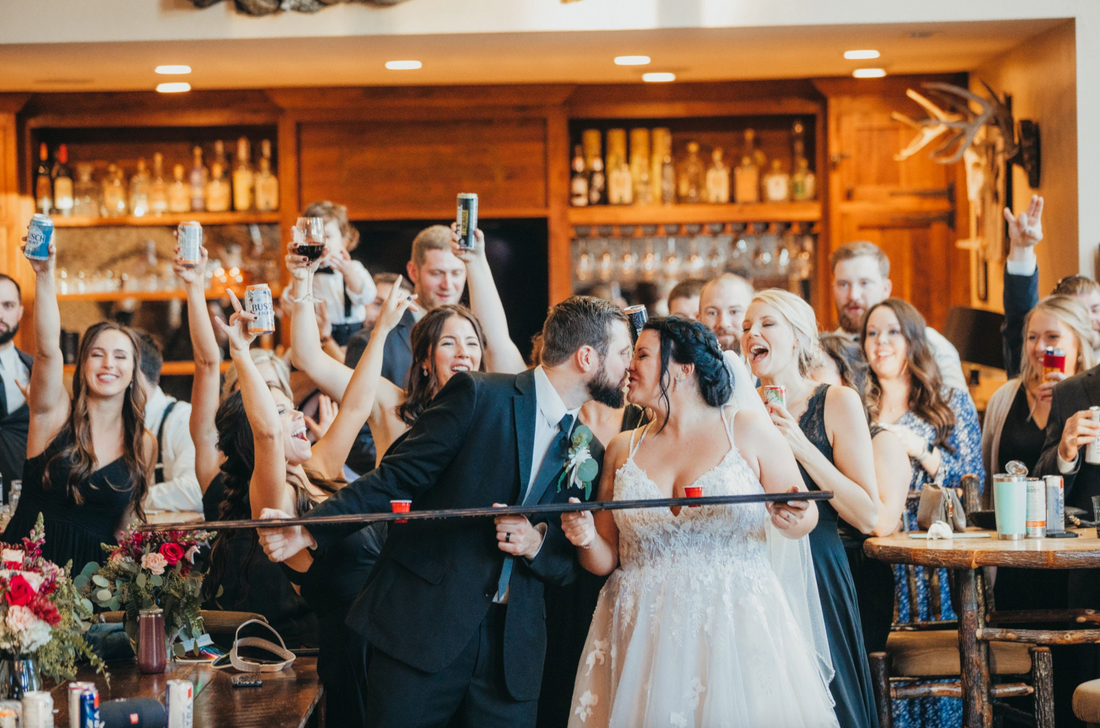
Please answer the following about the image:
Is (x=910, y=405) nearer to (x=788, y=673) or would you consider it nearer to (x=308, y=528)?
(x=788, y=673)

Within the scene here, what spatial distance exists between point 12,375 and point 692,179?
381 centimetres

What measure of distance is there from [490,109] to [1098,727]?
4.67 meters

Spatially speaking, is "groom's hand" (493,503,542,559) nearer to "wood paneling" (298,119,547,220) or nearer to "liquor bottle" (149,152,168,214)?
"wood paneling" (298,119,547,220)

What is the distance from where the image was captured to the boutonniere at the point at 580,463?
267 centimetres

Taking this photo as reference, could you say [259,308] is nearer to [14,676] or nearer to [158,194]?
[14,676]

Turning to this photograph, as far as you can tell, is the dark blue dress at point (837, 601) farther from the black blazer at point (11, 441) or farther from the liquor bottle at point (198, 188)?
the liquor bottle at point (198, 188)

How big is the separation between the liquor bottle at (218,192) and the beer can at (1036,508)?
4860mm

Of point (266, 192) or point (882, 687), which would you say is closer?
point (882, 687)

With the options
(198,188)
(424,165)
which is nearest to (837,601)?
(424,165)

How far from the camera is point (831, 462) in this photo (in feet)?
10.6

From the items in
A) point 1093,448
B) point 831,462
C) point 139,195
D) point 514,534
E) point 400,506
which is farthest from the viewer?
point 139,195

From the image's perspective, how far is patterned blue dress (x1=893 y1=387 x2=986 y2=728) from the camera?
12.7 feet

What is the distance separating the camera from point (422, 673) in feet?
8.62

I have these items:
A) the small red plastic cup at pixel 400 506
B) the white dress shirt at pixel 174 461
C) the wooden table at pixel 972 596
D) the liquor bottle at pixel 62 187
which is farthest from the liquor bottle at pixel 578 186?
the small red plastic cup at pixel 400 506
